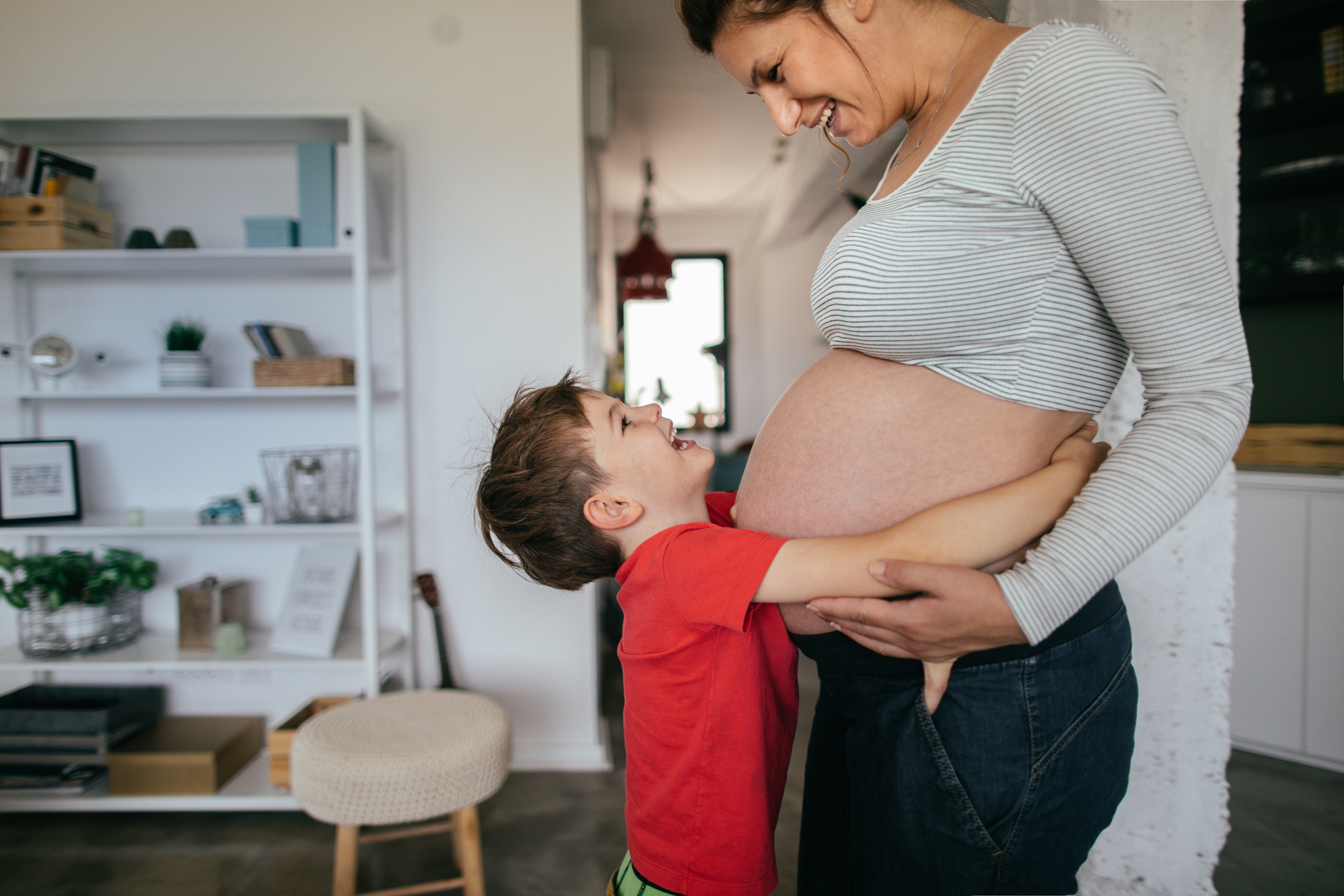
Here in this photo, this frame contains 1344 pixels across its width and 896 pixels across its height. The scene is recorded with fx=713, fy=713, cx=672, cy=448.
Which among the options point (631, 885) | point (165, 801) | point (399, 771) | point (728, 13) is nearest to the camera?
point (728, 13)

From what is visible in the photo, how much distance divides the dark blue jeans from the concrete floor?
1438 millimetres

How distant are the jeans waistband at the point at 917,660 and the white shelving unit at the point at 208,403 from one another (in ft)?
6.59

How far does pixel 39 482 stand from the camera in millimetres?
2367

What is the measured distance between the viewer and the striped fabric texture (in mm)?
582

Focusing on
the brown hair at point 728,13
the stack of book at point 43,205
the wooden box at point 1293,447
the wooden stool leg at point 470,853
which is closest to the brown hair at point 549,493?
the brown hair at point 728,13

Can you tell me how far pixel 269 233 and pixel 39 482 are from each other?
45.3 inches

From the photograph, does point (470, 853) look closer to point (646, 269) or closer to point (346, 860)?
point (346, 860)

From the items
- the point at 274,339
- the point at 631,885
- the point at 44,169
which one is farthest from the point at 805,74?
the point at 44,169

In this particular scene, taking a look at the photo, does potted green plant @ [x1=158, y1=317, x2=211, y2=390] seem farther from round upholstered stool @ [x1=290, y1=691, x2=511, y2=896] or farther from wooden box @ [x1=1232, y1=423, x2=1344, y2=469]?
wooden box @ [x1=1232, y1=423, x2=1344, y2=469]

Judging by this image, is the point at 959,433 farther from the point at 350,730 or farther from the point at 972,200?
→ the point at 350,730

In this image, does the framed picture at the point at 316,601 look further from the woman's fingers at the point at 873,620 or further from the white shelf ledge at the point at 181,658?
the woman's fingers at the point at 873,620

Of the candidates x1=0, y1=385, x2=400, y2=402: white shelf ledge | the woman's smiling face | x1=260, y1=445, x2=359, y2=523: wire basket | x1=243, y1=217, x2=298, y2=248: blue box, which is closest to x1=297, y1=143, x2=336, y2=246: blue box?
x1=243, y1=217, x2=298, y2=248: blue box

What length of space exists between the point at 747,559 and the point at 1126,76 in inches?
21.8

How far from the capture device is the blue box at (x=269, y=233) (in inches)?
88.5
